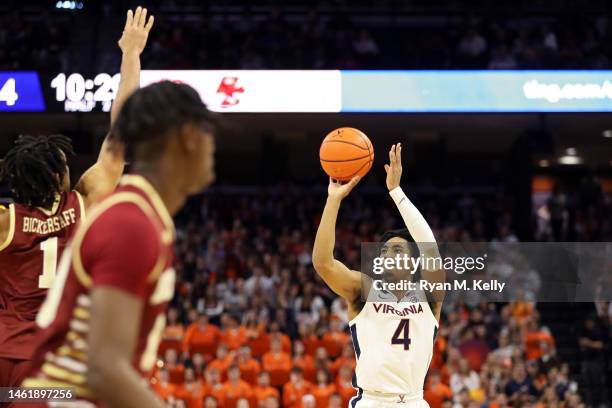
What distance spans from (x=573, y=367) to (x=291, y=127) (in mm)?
8222

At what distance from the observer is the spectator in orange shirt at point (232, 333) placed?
1450 centimetres

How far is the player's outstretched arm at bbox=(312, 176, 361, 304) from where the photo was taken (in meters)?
5.44

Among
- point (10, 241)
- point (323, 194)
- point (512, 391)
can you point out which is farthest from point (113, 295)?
point (323, 194)

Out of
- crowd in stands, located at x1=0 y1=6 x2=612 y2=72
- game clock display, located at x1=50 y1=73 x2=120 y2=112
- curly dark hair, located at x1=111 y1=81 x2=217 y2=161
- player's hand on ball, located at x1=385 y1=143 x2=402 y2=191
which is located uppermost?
crowd in stands, located at x1=0 y1=6 x2=612 y2=72

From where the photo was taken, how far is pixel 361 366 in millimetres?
5879

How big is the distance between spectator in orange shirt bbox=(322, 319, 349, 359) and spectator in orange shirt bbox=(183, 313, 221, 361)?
1.70m

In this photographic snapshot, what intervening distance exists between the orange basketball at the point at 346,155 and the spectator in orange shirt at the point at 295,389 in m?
7.39

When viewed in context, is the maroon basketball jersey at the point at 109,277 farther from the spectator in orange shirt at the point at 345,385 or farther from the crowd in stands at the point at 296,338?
the spectator in orange shirt at the point at 345,385

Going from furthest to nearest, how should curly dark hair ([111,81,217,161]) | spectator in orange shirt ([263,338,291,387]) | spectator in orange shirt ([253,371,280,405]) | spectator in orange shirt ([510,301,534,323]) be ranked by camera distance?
1. spectator in orange shirt ([510,301,534,323])
2. spectator in orange shirt ([263,338,291,387])
3. spectator in orange shirt ([253,371,280,405])
4. curly dark hair ([111,81,217,161])

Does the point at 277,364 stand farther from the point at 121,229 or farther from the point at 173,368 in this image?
the point at 121,229

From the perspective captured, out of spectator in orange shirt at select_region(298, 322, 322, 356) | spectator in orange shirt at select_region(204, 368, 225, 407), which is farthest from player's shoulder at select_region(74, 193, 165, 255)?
spectator in orange shirt at select_region(298, 322, 322, 356)

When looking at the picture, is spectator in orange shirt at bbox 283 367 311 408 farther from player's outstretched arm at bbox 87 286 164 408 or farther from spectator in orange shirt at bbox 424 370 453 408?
player's outstretched arm at bbox 87 286 164 408

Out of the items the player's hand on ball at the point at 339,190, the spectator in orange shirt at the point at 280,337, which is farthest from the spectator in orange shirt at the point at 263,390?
the player's hand on ball at the point at 339,190

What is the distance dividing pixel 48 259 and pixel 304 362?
10.2 m
